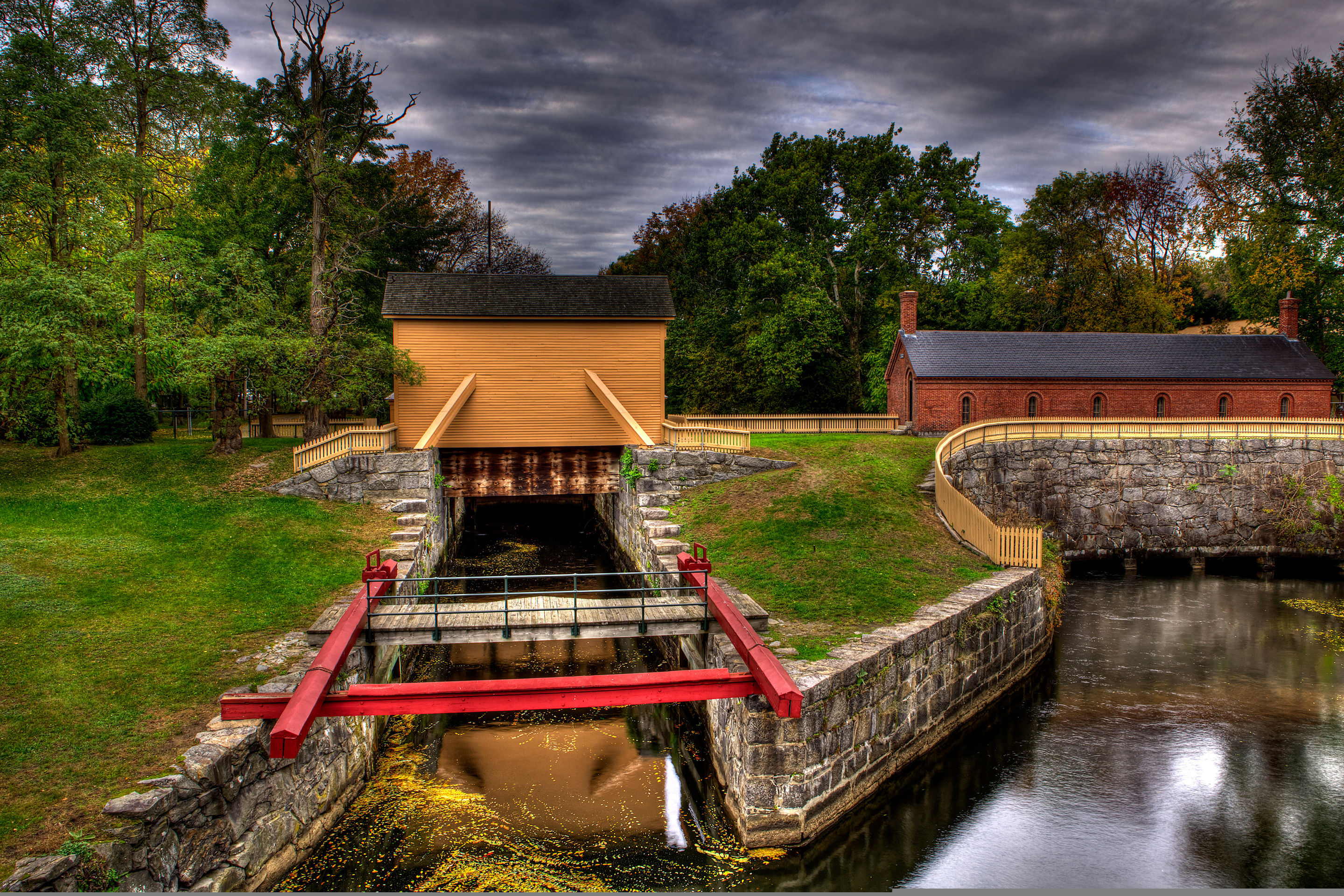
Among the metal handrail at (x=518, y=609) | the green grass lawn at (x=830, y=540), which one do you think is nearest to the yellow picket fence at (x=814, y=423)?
the green grass lawn at (x=830, y=540)

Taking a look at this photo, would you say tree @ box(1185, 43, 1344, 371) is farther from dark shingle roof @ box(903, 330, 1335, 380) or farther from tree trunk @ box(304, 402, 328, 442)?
tree trunk @ box(304, 402, 328, 442)

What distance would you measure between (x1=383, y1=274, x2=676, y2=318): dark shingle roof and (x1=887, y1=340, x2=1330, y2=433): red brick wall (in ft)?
39.8

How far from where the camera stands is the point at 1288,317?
3262 cm

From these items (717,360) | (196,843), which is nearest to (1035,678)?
(196,843)

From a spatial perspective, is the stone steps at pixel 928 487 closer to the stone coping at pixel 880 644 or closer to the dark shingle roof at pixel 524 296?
the stone coping at pixel 880 644

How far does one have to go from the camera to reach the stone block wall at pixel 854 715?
8633mm

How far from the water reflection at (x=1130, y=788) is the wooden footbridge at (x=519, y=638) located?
7.43ft

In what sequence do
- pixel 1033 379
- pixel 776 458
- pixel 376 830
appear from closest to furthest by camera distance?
pixel 376 830 → pixel 776 458 → pixel 1033 379

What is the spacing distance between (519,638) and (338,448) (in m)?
11.8

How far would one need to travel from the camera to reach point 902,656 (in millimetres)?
10445

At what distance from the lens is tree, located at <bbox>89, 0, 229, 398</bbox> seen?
2144 centimetres

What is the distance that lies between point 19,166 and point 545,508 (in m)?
21.5

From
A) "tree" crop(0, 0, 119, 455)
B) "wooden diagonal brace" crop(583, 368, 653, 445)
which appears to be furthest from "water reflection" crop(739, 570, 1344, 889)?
"tree" crop(0, 0, 119, 455)

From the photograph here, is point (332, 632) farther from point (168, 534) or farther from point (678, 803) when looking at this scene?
point (168, 534)
